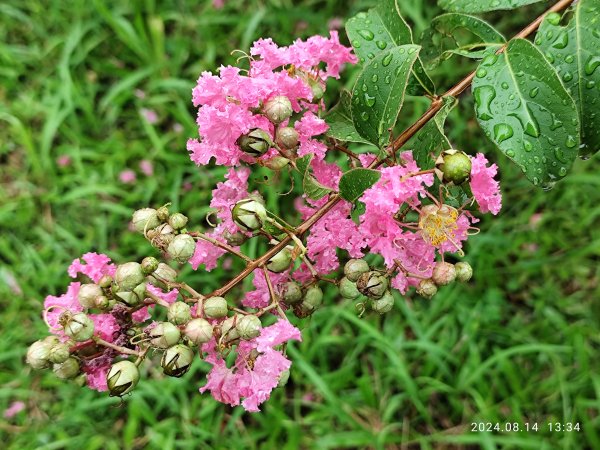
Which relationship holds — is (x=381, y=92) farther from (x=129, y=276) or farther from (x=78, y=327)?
(x=78, y=327)

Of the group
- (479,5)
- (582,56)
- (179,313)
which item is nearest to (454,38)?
(479,5)

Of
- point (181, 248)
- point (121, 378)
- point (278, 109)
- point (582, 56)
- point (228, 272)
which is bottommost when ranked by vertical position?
point (121, 378)

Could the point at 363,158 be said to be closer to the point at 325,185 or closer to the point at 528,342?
the point at 325,185

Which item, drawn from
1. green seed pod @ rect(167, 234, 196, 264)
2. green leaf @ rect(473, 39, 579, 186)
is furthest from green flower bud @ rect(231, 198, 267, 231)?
green leaf @ rect(473, 39, 579, 186)

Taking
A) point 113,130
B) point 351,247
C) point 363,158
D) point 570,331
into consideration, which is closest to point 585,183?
point 570,331

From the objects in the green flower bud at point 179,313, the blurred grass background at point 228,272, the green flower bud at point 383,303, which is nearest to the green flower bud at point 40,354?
the green flower bud at point 179,313

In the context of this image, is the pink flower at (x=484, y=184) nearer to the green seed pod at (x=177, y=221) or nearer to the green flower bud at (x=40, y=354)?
the green seed pod at (x=177, y=221)
